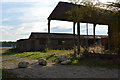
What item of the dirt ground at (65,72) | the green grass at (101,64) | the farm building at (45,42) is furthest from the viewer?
the farm building at (45,42)

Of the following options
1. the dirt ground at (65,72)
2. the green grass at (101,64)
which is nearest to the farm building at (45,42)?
the green grass at (101,64)

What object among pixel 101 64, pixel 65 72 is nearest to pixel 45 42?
pixel 101 64

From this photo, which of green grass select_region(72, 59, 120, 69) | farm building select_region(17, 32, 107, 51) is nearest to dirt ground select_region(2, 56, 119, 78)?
green grass select_region(72, 59, 120, 69)

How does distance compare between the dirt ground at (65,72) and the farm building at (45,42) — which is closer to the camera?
the dirt ground at (65,72)

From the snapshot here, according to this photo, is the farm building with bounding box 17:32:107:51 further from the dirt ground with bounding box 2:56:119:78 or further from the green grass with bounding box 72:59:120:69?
the dirt ground with bounding box 2:56:119:78

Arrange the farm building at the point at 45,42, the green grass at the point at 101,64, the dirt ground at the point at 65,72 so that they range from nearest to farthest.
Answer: the dirt ground at the point at 65,72 → the green grass at the point at 101,64 → the farm building at the point at 45,42

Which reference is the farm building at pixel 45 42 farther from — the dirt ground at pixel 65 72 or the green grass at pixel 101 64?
the dirt ground at pixel 65 72

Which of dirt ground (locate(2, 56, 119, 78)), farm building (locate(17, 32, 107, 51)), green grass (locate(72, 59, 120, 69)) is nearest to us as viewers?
dirt ground (locate(2, 56, 119, 78))

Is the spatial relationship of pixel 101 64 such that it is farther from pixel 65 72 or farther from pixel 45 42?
pixel 45 42

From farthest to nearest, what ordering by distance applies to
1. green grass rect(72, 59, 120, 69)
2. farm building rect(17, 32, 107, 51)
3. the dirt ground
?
farm building rect(17, 32, 107, 51) → green grass rect(72, 59, 120, 69) → the dirt ground

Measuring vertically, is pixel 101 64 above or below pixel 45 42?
below

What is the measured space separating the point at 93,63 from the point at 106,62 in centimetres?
84

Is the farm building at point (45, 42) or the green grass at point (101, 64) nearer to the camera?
the green grass at point (101, 64)

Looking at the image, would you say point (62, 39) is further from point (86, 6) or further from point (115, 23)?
point (115, 23)
